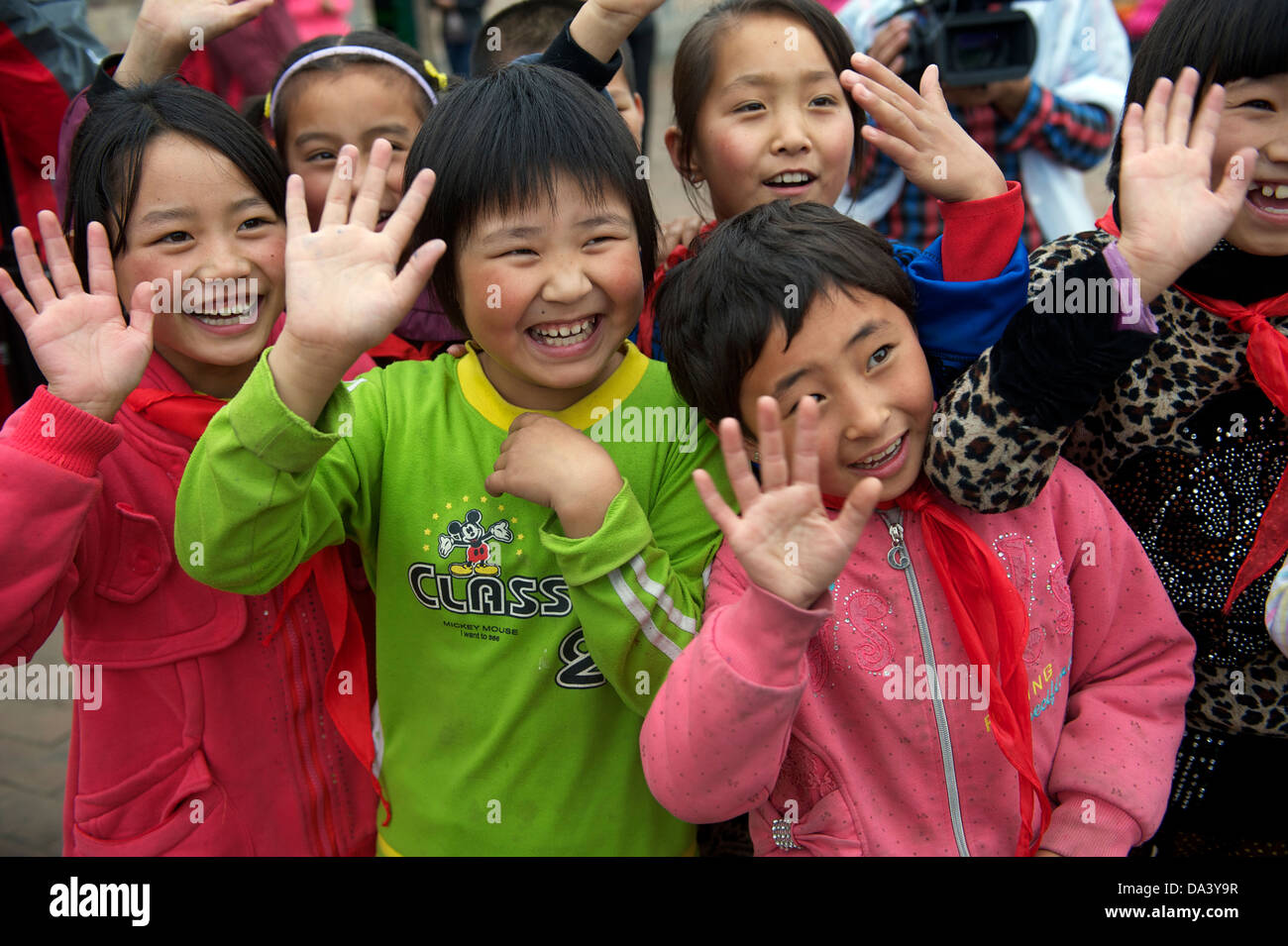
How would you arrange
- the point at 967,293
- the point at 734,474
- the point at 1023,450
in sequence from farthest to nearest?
the point at 967,293 → the point at 1023,450 → the point at 734,474

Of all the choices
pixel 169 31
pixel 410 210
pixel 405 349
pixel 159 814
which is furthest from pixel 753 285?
pixel 169 31

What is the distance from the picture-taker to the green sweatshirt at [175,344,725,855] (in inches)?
62.2

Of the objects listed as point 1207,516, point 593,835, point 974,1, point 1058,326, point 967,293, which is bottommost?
point 593,835

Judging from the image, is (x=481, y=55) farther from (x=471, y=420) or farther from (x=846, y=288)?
(x=846, y=288)

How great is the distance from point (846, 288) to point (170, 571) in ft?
3.58

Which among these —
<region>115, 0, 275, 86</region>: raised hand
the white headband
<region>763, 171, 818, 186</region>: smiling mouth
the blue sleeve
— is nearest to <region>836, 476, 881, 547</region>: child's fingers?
the blue sleeve

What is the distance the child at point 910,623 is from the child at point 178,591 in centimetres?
67

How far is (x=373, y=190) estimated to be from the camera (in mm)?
1490

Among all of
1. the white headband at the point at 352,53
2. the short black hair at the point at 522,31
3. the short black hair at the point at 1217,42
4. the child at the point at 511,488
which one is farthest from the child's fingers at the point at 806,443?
the short black hair at the point at 522,31

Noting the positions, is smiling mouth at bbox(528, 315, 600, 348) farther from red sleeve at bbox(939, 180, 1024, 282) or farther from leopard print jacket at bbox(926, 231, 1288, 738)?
leopard print jacket at bbox(926, 231, 1288, 738)

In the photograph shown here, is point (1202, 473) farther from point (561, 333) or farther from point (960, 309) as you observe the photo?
point (561, 333)

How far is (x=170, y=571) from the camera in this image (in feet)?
5.47

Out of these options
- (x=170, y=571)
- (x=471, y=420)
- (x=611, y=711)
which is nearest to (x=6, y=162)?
(x=170, y=571)

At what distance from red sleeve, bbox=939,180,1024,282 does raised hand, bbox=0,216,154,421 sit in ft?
3.77
